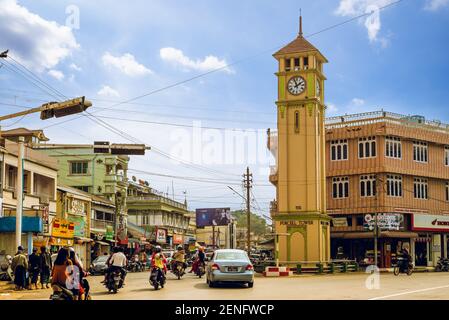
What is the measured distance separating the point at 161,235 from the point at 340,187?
25309 millimetres

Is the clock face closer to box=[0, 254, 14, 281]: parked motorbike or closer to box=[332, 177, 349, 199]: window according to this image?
box=[332, 177, 349, 199]: window

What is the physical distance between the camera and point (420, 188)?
53688 millimetres

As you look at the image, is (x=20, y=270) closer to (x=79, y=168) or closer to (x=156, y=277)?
(x=156, y=277)

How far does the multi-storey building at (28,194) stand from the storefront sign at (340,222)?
2368cm

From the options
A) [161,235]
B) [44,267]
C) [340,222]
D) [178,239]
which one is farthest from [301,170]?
[178,239]

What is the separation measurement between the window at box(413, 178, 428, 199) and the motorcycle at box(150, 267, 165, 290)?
114 feet

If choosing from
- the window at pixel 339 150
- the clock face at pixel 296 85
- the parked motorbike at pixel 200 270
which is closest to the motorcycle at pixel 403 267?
the parked motorbike at pixel 200 270

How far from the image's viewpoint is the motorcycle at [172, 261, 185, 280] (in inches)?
1267

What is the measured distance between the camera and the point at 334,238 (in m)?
54.0

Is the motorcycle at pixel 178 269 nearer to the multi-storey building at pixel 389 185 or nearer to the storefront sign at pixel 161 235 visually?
the multi-storey building at pixel 389 185

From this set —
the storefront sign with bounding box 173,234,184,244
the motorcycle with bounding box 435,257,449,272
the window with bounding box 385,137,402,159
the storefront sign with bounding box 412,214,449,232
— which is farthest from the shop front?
the storefront sign with bounding box 173,234,184,244

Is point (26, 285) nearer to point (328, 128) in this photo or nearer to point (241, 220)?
point (328, 128)
